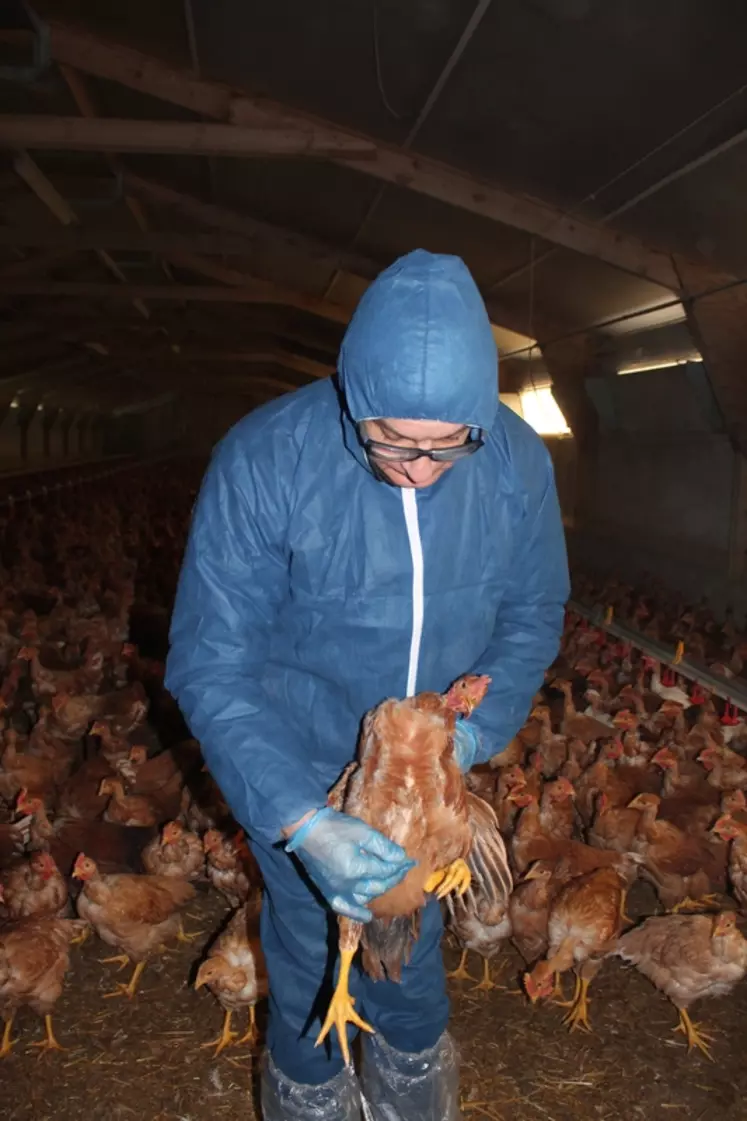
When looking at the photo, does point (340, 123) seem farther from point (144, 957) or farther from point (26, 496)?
point (26, 496)

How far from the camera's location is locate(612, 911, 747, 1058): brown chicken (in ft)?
10.6

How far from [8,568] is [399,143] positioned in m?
6.59

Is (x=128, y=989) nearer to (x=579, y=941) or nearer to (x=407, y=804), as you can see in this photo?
(x=579, y=941)

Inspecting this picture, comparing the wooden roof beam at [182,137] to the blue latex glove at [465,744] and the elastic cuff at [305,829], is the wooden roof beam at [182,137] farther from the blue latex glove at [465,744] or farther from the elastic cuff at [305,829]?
the elastic cuff at [305,829]

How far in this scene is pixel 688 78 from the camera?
357 centimetres

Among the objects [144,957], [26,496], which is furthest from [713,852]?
[26,496]

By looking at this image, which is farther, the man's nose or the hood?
the man's nose

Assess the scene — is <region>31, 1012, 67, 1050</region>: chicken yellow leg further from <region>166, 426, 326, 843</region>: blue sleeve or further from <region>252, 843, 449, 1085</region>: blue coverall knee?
<region>166, 426, 326, 843</region>: blue sleeve

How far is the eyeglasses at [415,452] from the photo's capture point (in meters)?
1.72

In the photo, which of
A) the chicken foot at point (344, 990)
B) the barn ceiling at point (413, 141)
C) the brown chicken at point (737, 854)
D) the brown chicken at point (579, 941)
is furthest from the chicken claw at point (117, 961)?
the barn ceiling at point (413, 141)

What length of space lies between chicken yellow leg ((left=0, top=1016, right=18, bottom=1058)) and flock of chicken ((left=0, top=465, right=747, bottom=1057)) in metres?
0.01

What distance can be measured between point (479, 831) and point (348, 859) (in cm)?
52

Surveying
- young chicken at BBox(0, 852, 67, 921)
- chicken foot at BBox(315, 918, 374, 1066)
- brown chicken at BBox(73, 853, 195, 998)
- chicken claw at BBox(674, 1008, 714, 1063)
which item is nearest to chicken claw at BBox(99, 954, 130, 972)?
brown chicken at BBox(73, 853, 195, 998)

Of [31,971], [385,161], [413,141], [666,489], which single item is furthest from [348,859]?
[666,489]
